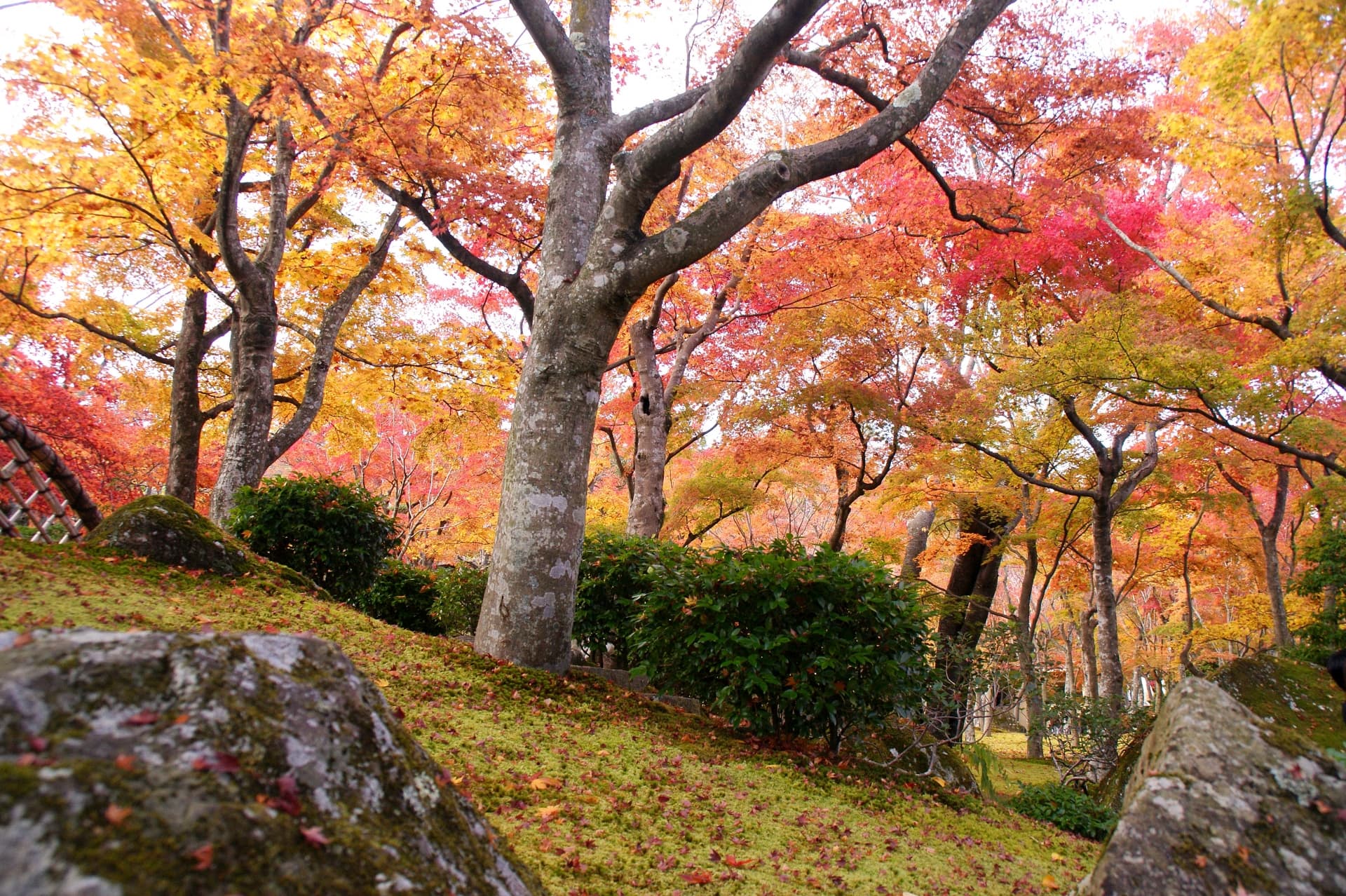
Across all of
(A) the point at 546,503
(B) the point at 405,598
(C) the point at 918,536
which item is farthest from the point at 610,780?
(C) the point at 918,536

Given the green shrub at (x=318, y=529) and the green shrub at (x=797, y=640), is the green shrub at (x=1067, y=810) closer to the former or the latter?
the green shrub at (x=797, y=640)

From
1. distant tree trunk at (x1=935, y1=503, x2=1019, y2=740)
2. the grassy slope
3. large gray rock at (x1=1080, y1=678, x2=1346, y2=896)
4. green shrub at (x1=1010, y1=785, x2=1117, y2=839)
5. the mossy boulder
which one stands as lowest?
green shrub at (x1=1010, y1=785, x2=1117, y2=839)

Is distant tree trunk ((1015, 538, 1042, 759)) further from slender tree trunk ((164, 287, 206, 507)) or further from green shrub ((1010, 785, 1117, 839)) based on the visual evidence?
slender tree trunk ((164, 287, 206, 507))

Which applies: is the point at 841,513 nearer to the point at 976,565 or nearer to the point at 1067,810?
the point at 976,565

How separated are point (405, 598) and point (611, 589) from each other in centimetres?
299

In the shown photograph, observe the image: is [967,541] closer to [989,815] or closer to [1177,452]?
[1177,452]

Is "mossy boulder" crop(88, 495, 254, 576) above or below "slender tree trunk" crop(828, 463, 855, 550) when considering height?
Result: below

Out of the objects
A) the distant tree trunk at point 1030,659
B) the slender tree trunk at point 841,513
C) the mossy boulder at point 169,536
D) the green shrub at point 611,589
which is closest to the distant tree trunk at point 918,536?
the distant tree trunk at point 1030,659

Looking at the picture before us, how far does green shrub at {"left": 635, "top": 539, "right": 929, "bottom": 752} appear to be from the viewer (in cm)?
480

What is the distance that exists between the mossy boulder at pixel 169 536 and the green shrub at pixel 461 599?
205 cm

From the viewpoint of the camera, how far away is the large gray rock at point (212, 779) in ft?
2.54

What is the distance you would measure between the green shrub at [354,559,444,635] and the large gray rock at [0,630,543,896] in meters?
7.30

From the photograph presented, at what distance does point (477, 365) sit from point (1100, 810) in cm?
1026

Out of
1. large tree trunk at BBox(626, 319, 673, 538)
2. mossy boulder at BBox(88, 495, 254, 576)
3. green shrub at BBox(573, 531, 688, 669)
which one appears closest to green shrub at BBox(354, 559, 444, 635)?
green shrub at BBox(573, 531, 688, 669)
